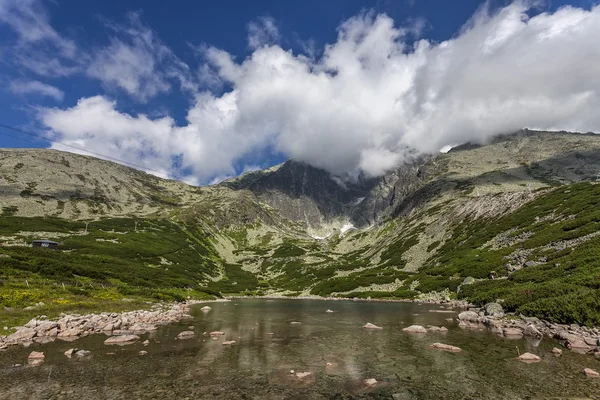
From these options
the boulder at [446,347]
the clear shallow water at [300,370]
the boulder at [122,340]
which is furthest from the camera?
the boulder at [122,340]

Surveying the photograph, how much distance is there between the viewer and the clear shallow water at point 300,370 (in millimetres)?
16891

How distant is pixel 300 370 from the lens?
69.5 feet

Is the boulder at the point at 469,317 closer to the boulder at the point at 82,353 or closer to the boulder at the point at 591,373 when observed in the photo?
the boulder at the point at 591,373

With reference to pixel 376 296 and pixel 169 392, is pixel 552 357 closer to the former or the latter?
pixel 169 392

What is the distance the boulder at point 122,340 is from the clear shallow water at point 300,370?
0.75m

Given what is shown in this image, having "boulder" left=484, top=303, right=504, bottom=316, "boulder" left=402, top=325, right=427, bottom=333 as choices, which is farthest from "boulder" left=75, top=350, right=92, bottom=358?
"boulder" left=484, top=303, right=504, bottom=316

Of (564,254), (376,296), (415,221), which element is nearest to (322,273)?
(376,296)

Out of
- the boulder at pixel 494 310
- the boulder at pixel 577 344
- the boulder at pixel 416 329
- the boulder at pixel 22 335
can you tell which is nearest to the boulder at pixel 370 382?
the boulder at pixel 577 344

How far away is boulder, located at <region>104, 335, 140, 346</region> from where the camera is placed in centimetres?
2868

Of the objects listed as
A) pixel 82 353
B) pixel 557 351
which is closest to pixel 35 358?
pixel 82 353

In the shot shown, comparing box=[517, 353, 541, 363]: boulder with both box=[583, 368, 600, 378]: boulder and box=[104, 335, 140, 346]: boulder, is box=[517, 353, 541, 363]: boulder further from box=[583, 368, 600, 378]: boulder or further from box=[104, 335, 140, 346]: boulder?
box=[104, 335, 140, 346]: boulder

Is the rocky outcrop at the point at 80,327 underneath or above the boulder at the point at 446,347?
above

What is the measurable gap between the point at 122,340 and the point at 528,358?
3318cm

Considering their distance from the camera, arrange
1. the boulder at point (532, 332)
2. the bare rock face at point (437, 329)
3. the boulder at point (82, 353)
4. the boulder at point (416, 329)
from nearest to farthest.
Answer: the boulder at point (82, 353)
the boulder at point (532, 332)
the boulder at point (416, 329)
the bare rock face at point (437, 329)
